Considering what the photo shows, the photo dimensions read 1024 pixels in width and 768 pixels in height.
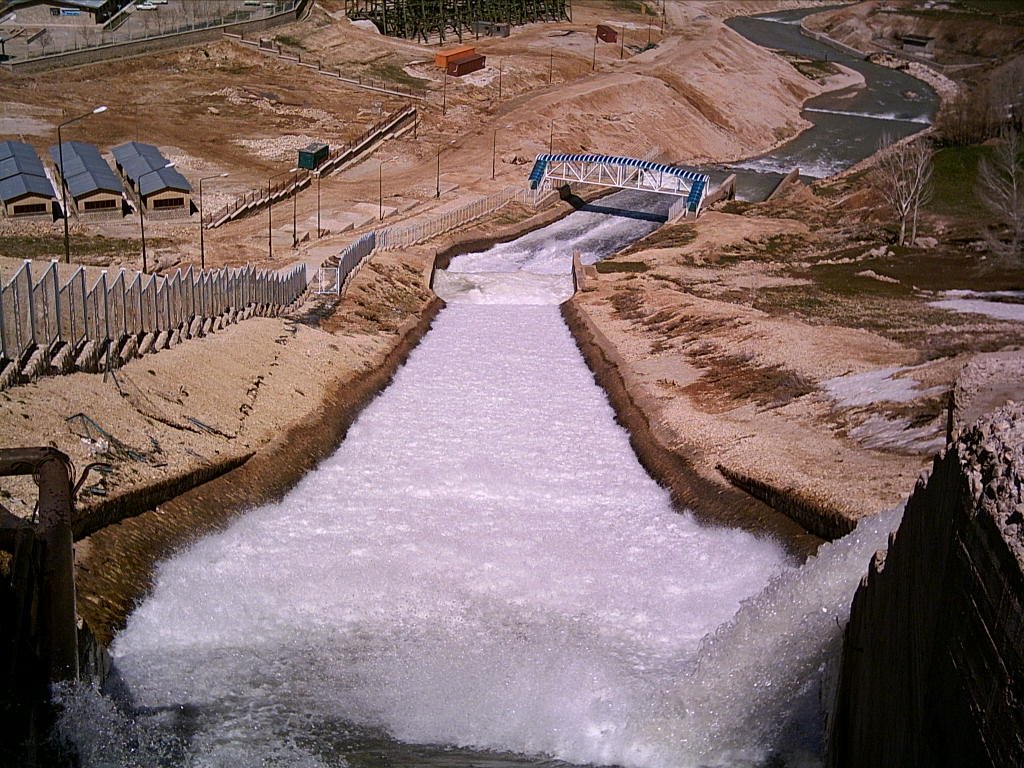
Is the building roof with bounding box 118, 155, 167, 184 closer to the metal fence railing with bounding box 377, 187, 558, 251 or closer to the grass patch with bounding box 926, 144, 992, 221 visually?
the metal fence railing with bounding box 377, 187, 558, 251

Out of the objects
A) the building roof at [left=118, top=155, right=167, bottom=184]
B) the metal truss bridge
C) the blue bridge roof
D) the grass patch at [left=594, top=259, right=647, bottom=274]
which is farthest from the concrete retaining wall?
the grass patch at [left=594, top=259, right=647, bottom=274]

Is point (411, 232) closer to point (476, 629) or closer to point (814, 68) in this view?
point (476, 629)

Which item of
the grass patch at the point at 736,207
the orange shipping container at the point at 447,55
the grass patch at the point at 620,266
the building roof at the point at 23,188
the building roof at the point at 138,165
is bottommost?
the grass patch at the point at 736,207

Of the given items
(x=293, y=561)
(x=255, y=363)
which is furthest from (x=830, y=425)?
(x=255, y=363)

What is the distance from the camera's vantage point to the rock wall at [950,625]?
14602 millimetres

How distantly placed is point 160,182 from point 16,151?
33.4 ft

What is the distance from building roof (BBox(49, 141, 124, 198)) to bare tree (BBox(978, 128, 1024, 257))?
51335mm

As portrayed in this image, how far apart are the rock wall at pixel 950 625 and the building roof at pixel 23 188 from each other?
59.4 meters

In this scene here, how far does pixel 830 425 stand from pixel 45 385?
22.7 metres

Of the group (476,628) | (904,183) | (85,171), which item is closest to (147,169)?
(85,171)

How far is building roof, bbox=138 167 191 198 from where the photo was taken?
72.8 meters

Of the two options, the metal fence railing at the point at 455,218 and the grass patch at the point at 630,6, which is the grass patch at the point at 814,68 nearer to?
the grass patch at the point at 630,6

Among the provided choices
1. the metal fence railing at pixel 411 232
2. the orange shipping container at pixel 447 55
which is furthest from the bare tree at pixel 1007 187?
the orange shipping container at pixel 447 55

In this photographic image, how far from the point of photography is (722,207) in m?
87.1
